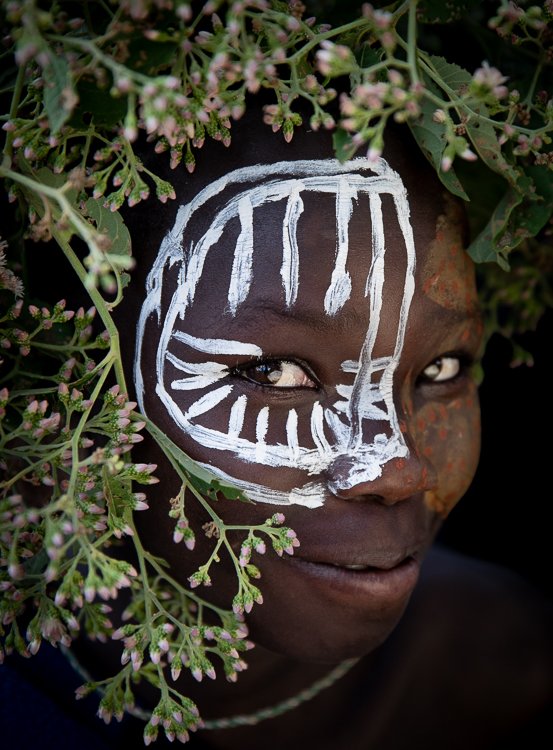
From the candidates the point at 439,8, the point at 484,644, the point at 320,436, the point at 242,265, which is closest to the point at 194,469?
the point at 320,436

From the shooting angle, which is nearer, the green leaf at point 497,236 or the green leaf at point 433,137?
the green leaf at point 433,137

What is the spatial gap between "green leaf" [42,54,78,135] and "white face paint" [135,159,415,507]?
0.35m

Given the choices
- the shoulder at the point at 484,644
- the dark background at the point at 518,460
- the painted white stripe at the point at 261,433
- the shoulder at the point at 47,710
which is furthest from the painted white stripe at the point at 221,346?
the dark background at the point at 518,460

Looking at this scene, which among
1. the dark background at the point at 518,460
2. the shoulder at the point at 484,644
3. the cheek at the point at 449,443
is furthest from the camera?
the dark background at the point at 518,460

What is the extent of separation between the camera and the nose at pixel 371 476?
143 centimetres

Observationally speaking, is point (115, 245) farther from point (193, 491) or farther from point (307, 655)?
point (307, 655)

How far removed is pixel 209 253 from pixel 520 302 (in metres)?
0.99

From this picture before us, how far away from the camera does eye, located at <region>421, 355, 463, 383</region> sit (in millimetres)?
1683

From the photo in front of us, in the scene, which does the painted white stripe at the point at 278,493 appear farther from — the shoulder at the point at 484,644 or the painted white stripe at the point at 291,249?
the shoulder at the point at 484,644

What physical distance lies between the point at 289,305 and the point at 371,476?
0.33 m

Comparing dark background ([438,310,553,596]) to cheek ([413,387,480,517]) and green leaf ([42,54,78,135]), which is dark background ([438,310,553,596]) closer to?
cheek ([413,387,480,517])

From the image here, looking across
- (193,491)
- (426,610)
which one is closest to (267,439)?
(193,491)

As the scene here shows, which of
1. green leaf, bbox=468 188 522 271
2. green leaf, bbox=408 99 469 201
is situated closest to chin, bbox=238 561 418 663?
green leaf, bbox=468 188 522 271

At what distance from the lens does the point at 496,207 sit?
5.09 feet
